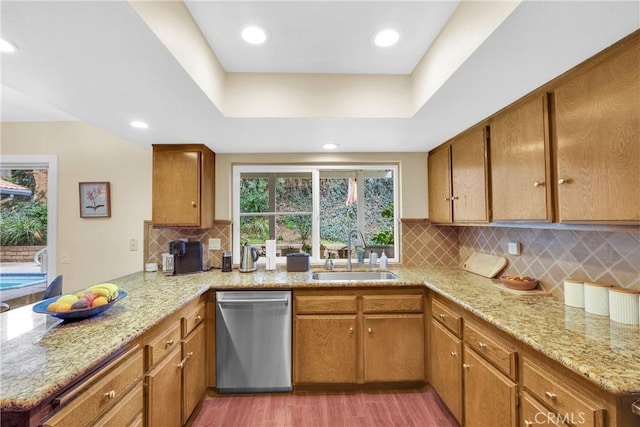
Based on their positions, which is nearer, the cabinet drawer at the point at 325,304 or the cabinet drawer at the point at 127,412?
the cabinet drawer at the point at 127,412

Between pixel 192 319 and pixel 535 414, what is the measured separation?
1.91 meters

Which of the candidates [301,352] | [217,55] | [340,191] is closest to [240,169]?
[340,191]

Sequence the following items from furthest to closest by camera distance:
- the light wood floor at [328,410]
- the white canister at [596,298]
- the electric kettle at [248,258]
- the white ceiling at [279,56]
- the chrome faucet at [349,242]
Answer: the chrome faucet at [349,242] < the electric kettle at [248,258] < the light wood floor at [328,410] < the white canister at [596,298] < the white ceiling at [279,56]

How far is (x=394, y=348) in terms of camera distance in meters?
2.22

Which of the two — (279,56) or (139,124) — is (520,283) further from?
(139,124)

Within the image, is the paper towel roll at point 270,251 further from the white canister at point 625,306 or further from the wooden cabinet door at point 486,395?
the white canister at point 625,306

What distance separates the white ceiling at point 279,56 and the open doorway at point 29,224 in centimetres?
78

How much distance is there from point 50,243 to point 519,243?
4.13 metres

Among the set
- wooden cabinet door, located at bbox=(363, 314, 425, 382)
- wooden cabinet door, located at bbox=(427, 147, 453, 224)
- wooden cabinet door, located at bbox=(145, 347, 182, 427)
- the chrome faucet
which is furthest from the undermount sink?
wooden cabinet door, located at bbox=(145, 347, 182, 427)

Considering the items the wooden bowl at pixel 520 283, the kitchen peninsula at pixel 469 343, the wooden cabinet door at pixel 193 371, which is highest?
the wooden bowl at pixel 520 283

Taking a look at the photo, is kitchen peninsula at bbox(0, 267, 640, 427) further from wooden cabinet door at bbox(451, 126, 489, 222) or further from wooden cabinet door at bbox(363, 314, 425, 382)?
wooden cabinet door at bbox(451, 126, 489, 222)

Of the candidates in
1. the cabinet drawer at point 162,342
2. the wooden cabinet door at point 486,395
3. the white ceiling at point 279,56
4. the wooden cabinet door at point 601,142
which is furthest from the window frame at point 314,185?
the wooden cabinet door at point 601,142

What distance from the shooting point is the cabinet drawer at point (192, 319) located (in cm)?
182

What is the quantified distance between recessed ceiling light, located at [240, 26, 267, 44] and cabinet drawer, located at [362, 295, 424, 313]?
1851 millimetres
